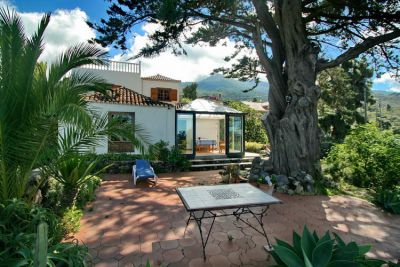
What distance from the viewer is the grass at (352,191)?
26.0ft

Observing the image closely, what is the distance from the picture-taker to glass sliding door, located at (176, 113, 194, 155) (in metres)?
14.2

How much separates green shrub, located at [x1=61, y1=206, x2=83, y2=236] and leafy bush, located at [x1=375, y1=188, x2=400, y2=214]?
25.1ft

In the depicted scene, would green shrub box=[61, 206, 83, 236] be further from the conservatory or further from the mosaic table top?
the conservatory

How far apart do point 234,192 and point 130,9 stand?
7861 millimetres

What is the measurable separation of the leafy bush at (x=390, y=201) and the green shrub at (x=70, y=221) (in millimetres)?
7659

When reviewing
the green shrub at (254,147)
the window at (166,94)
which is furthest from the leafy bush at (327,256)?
the window at (166,94)

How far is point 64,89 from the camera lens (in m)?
3.57

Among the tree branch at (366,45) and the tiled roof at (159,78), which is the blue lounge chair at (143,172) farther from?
the tiled roof at (159,78)

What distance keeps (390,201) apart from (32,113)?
848 cm

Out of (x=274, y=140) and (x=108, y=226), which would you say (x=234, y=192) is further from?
(x=274, y=140)

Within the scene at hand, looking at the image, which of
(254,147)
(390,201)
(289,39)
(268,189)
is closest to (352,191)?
(390,201)

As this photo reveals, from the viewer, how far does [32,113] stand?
3650 mm

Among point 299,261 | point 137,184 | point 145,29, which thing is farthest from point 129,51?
point 299,261

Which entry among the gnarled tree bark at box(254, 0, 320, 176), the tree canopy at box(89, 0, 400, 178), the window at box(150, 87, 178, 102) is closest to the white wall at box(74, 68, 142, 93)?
the window at box(150, 87, 178, 102)
